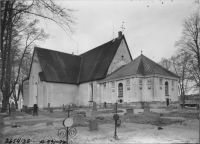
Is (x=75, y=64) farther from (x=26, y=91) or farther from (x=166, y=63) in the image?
(x=166, y=63)

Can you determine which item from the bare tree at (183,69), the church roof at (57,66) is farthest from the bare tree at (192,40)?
the church roof at (57,66)

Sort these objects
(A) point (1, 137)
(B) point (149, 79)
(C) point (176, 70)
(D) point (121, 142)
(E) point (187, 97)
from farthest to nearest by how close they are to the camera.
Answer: (E) point (187, 97) < (C) point (176, 70) < (B) point (149, 79) < (A) point (1, 137) < (D) point (121, 142)

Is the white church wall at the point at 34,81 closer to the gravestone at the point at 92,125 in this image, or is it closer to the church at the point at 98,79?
the church at the point at 98,79

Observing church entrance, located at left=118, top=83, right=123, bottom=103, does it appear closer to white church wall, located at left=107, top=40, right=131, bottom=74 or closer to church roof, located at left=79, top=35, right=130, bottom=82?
church roof, located at left=79, top=35, right=130, bottom=82

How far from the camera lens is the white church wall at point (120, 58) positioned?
28.9m

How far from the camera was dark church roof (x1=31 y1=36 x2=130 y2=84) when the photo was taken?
29.2 meters

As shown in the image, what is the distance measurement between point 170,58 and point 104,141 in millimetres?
40669

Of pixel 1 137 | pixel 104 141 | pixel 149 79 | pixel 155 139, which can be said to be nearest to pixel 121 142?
pixel 104 141

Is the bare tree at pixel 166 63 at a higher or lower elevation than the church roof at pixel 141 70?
higher

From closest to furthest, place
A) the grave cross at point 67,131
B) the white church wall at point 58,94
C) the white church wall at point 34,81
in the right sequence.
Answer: the grave cross at point 67,131 → the white church wall at point 58,94 → the white church wall at point 34,81

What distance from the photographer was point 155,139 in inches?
252

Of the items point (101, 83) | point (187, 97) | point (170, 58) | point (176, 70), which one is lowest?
point (187, 97)

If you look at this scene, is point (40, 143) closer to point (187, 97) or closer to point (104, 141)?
point (104, 141)

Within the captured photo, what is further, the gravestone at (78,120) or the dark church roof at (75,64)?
the dark church roof at (75,64)
